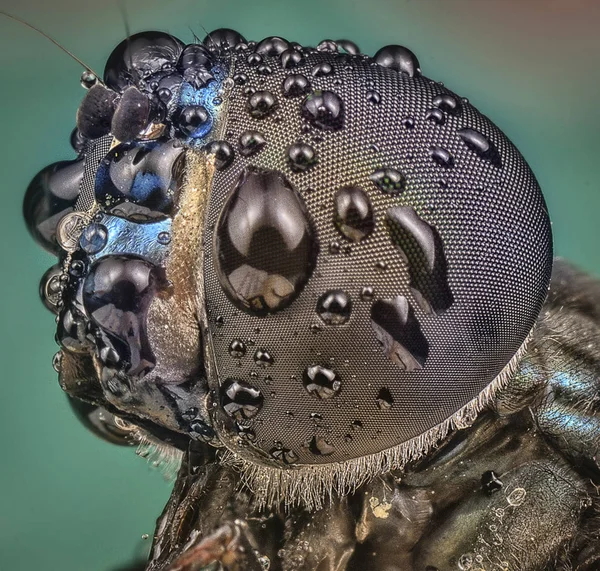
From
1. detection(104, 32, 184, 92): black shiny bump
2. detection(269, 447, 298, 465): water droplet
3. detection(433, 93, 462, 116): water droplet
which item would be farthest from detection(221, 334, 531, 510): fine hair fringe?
detection(104, 32, 184, 92): black shiny bump

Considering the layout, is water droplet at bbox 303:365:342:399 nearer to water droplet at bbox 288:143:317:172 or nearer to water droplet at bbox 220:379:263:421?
water droplet at bbox 220:379:263:421

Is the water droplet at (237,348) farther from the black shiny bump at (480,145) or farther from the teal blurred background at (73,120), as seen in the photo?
the teal blurred background at (73,120)

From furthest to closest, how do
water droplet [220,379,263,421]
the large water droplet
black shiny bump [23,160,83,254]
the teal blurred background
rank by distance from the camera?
the teal blurred background, black shiny bump [23,160,83,254], water droplet [220,379,263,421], the large water droplet

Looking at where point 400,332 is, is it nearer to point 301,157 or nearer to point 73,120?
point 301,157

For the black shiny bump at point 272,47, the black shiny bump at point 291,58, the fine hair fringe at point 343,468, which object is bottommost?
the fine hair fringe at point 343,468

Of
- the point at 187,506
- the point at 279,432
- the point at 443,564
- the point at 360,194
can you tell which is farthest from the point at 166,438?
the point at 360,194

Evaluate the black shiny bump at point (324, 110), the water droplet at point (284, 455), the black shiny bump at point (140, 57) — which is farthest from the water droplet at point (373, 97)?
the water droplet at point (284, 455)
